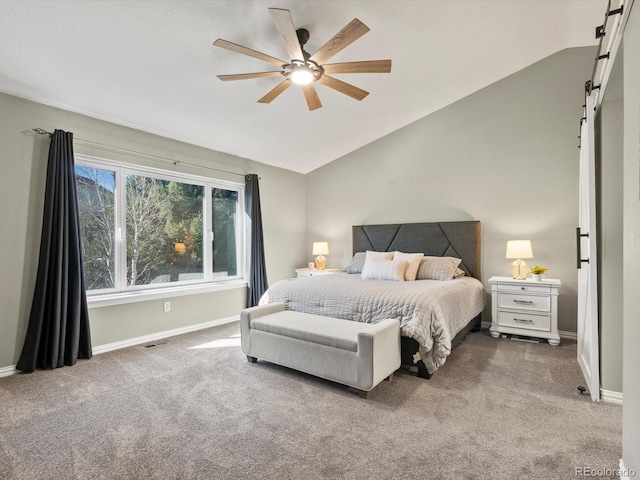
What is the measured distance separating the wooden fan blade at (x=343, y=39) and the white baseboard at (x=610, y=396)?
294 centimetres

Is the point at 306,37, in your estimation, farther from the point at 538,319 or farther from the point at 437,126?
the point at 538,319

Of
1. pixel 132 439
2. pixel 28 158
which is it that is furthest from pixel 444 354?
pixel 28 158

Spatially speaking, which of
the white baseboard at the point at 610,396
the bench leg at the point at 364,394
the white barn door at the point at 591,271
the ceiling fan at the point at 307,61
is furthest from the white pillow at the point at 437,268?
the ceiling fan at the point at 307,61

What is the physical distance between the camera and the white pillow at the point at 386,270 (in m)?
3.95

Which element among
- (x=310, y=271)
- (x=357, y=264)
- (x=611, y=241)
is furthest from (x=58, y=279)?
(x=611, y=241)

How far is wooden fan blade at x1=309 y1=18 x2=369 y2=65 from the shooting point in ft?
6.64

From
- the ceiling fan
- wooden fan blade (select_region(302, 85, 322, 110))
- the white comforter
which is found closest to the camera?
the ceiling fan

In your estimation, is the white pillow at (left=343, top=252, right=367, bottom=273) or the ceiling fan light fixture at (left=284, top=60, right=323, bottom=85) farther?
the white pillow at (left=343, top=252, right=367, bottom=273)

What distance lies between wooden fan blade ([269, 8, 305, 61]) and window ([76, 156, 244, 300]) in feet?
8.23

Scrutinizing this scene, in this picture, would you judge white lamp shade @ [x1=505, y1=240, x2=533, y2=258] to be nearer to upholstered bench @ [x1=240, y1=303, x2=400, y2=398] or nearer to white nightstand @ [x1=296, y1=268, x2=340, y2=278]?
upholstered bench @ [x1=240, y1=303, x2=400, y2=398]

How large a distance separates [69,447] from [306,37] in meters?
3.27

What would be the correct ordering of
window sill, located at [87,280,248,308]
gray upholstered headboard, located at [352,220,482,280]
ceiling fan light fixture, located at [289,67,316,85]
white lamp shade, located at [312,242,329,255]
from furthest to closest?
white lamp shade, located at [312,242,329,255], gray upholstered headboard, located at [352,220,482,280], window sill, located at [87,280,248,308], ceiling fan light fixture, located at [289,67,316,85]

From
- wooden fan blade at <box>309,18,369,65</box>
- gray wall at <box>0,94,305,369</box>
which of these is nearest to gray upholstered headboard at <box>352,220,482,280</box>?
gray wall at <box>0,94,305,369</box>

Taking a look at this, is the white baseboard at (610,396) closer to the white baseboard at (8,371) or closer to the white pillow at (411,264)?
the white pillow at (411,264)
